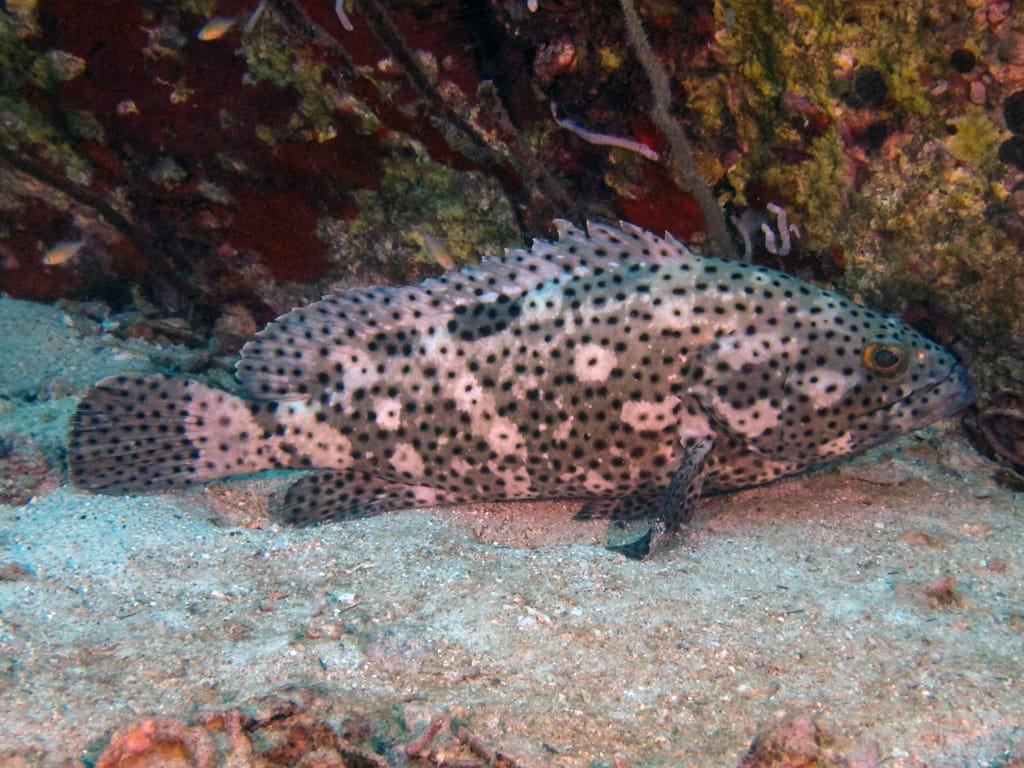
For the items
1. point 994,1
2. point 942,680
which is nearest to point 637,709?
point 942,680

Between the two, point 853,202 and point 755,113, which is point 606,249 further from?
point 853,202

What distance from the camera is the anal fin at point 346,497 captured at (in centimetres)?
420

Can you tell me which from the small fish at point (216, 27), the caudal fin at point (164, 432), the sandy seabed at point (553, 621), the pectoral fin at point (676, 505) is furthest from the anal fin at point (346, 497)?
the small fish at point (216, 27)

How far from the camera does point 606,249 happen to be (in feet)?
14.1

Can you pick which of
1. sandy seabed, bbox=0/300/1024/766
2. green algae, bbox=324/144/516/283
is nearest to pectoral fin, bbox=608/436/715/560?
sandy seabed, bbox=0/300/1024/766

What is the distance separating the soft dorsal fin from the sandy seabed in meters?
0.87

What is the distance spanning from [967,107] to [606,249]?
1.95 metres

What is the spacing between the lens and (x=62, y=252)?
19.8 ft

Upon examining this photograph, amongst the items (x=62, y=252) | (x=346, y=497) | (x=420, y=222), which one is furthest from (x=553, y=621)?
(x=62, y=252)

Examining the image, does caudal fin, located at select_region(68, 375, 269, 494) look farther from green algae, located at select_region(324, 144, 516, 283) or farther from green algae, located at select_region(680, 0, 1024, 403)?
green algae, located at select_region(680, 0, 1024, 403)

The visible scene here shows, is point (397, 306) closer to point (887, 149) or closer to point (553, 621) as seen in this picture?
point (553, 621)

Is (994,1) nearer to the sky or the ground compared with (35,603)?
nearer to the sky

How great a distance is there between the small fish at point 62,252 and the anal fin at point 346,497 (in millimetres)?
3416

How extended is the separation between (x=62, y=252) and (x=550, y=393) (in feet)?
14.9
